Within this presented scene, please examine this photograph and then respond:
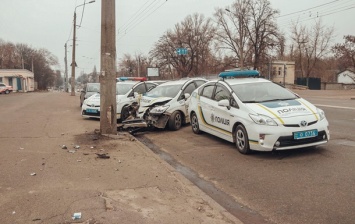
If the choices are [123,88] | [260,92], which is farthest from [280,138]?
[123,88]

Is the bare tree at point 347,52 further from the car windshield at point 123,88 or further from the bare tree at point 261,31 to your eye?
the car windshield at point 123,88

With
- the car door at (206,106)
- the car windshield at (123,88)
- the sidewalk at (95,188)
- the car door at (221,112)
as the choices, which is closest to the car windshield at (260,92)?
the car door at (221,112)

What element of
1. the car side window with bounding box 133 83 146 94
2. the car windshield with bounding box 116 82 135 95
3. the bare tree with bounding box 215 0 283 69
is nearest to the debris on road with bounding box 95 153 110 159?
the car side window with bounding box 133 83 146 94

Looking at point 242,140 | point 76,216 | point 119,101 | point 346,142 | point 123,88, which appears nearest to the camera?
point 76,216

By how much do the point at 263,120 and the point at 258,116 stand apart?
16 cm

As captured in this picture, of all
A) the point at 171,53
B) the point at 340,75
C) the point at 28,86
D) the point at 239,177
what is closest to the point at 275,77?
the point at 340,75

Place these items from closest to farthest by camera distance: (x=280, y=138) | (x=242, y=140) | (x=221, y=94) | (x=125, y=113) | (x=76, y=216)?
1. (x=76, y=216)
2. (x=280, y=138)
3. (x=242, y=140)
4. (x=221, y=94)
5. (x=125, y=113)

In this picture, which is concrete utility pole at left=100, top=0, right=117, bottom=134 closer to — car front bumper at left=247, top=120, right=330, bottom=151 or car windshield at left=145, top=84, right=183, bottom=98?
car windshield at left=145, top=84, right=183, bottom=98

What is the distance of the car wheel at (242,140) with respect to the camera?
7.15 metres

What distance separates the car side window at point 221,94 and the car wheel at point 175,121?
2.21 m

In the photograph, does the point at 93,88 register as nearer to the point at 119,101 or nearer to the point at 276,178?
the point at 119,101

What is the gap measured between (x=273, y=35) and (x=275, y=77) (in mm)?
31192

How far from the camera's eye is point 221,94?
28.3 feet

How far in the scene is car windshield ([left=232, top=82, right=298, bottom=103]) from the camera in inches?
307
